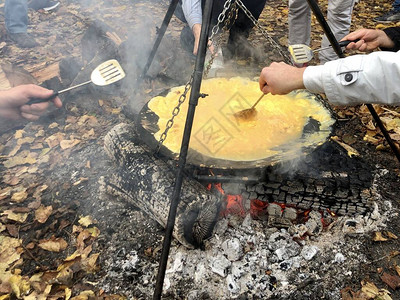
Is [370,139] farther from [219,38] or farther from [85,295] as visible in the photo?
[85,295]

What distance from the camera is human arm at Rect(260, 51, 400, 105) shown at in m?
2.12

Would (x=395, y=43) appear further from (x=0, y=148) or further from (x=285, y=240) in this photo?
(x=0, y=148)

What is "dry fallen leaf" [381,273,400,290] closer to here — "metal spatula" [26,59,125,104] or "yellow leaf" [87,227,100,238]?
"yellow leaf" [87,227,100,238]

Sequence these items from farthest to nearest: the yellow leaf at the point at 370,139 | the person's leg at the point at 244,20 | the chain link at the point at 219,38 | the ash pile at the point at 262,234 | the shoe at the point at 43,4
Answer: the shoe at the point at 43,4, the person's leg at the point at 244,20, the yellow leaf at the point at 370,139, the ash pile at the point at 262,234, the chain link at the point at 219,38

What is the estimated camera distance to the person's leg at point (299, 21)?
17.8 feet

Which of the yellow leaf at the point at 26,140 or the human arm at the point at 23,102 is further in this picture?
the yellow leaf at the point at 26,140

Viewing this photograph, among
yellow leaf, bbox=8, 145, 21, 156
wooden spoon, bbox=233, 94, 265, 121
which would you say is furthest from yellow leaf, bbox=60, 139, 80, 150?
wooden spoon, bbox=233, 94, 265, 121

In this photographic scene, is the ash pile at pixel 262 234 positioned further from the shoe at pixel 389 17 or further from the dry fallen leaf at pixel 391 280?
the shoe at pixel 389 17

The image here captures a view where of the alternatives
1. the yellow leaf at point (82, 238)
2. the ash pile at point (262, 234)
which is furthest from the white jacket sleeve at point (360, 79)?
the yellow leaf at point (82, 238)

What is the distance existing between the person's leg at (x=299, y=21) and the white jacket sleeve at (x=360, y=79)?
3.74 meters

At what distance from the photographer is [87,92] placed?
5426 millimetres

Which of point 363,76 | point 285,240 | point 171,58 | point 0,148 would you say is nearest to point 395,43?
point 363,76

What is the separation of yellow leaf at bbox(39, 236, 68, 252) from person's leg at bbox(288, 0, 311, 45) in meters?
5.14

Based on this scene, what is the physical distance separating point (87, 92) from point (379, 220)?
476 cm
